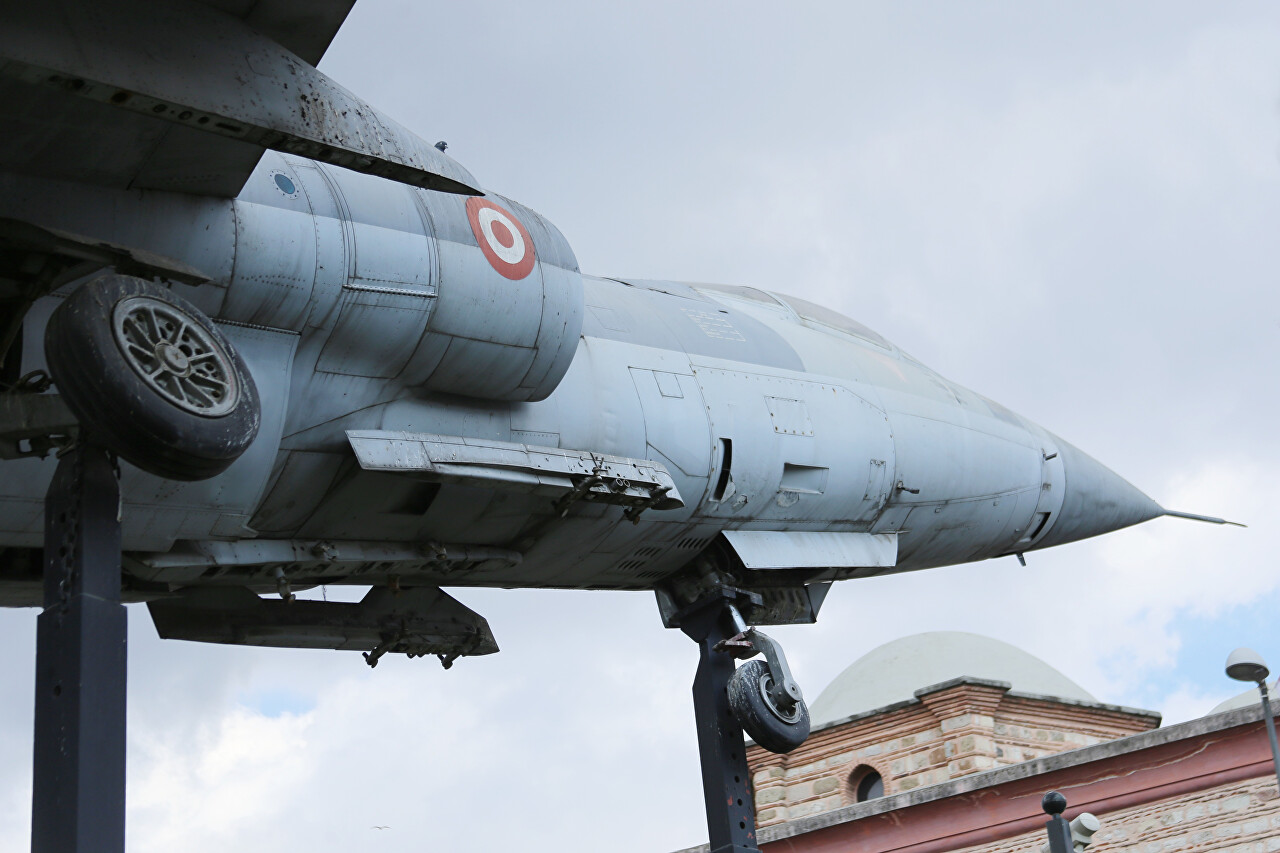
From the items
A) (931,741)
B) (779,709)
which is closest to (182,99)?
(779,709)

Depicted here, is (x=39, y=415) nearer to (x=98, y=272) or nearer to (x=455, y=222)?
(x=98, y=272)

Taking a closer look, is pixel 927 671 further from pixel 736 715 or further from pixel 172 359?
pixel 172 359

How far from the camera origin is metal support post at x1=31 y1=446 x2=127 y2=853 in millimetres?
5605

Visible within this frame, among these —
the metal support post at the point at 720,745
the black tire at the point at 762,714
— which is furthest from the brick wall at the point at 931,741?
the black tire at the point at 762,714

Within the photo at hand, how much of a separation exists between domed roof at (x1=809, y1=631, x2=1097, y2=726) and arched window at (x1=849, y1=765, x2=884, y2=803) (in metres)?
1.50

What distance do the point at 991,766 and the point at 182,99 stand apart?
20.7m

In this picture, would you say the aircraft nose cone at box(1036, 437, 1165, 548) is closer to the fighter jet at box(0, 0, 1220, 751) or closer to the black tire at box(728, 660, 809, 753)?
the fighter jet at box(0, 0, 1220, 751)

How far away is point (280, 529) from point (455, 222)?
1.85 meters

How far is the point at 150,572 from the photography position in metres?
7.53

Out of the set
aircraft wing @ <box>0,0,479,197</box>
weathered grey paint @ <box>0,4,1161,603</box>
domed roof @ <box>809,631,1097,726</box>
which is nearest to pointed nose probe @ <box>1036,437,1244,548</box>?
weathered grey paint @ <box>0,4,1161,603</box>

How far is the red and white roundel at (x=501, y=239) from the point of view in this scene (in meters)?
8.20

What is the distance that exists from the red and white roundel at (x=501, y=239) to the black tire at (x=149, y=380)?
87.2 inches

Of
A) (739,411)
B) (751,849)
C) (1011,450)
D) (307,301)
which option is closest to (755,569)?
(739,411)

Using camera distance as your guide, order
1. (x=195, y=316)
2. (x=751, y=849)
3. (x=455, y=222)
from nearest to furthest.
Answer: (x=195, y=316) → (x=455, y=222) → (x=751, y=849)
